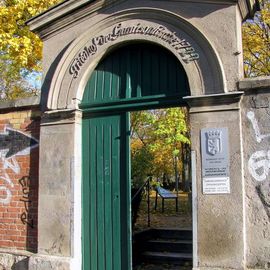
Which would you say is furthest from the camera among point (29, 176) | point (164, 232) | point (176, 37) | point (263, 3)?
point (263, 3)

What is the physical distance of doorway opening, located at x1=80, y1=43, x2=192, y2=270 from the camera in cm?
570

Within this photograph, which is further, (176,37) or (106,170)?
(106,170)

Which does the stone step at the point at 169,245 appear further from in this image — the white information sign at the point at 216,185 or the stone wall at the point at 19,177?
the white information sign at the point at 216,185

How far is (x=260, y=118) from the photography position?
16.3 ft

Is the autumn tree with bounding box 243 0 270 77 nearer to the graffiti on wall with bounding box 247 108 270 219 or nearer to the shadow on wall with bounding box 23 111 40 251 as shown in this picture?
the graffiti on wall with bounding box 247 108 270 219

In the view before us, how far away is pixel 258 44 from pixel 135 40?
27.4 feet

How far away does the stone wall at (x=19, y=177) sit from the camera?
6375mm

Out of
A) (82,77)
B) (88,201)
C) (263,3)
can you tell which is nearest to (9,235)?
(88,201)

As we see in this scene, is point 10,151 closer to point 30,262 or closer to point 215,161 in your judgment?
point 30,262

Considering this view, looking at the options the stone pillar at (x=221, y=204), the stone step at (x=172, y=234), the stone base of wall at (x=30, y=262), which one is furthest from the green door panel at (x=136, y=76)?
the stone step at (x=172, y=234)

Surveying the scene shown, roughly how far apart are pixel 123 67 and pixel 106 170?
→ 5.23ft

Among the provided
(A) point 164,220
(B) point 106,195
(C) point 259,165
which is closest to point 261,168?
(C) point 259,165

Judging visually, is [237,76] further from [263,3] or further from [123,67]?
[263,3]

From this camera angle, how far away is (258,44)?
12906 mm
